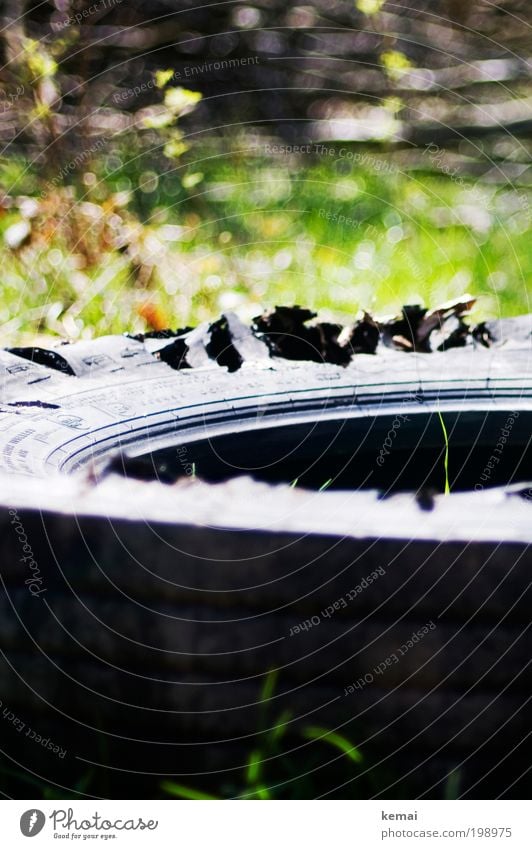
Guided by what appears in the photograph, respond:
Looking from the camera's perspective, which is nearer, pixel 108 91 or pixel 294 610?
pixel 294 610

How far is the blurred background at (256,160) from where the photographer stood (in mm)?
1823

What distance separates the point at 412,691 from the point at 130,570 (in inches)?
6.9

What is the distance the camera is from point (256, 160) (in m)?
2.67

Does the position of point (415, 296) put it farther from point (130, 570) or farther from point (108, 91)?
point (130, 570)

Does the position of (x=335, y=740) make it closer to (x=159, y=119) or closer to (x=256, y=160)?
(x=159, y=119)

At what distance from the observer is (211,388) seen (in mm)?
831

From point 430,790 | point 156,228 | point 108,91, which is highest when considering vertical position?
point 108,91

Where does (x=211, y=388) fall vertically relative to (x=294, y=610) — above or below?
above

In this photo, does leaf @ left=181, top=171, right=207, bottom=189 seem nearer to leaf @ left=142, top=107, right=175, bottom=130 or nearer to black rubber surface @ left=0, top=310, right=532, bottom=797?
leaf @ left=142, top=107, right=175, bottom=130

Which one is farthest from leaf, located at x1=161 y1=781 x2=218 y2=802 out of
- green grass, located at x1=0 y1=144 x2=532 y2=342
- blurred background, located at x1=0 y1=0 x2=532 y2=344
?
blurred background, located at x1=0 y1=0 x2=532 y2=344

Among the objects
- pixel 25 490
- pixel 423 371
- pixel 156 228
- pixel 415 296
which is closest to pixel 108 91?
pixel 156 228
